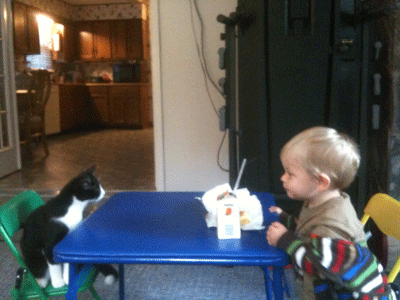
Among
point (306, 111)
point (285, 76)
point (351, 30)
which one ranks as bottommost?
point (306, 111)

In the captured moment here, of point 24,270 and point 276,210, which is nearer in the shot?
point 276,210

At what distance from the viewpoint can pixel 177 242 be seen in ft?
3.37

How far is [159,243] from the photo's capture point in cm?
102

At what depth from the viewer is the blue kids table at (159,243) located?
958mm

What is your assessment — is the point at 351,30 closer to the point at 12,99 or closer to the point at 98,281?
the point at 98,281

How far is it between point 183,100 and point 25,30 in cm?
478

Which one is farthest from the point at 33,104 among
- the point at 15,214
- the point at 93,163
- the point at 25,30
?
the point at 15,214

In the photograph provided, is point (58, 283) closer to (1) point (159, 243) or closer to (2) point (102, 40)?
(1) point (159, 243)

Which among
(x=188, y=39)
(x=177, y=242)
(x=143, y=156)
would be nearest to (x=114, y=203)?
(x=177, y=242)

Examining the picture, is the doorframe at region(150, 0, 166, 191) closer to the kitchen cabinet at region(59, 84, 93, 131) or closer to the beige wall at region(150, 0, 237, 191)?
the beige wall at region(150, 0, 237, 191)

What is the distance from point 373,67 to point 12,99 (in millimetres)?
3383

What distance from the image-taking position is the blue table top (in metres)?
0.96

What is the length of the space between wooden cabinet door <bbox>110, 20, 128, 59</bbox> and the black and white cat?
25.4 feet

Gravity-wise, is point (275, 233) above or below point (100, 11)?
below
